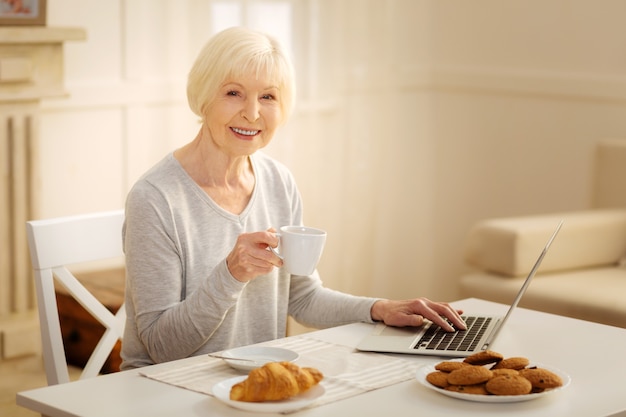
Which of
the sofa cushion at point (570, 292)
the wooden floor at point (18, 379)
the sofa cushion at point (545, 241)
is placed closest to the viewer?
the sofa cushion at point (570, 292)

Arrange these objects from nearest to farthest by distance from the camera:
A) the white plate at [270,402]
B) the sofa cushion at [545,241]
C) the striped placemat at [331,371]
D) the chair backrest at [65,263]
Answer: the white plate at [270,402] → the striped placemat at [331,371] → the chair backrest at [65,263] → the sofa cushion at [545,241]

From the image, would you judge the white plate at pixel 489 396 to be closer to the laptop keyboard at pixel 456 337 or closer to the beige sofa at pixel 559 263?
the laptop keyboard at pixel 456 337

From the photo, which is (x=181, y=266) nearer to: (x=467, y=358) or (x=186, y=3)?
(x=467, y=358)

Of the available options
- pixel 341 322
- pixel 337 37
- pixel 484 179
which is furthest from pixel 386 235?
pixel 341 322

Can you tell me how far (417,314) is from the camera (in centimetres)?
176

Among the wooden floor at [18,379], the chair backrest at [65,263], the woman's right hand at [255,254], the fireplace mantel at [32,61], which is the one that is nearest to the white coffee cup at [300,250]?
the woman's right hand at [255,254]

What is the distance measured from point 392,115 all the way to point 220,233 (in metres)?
2.54

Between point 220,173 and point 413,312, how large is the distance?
46 cm

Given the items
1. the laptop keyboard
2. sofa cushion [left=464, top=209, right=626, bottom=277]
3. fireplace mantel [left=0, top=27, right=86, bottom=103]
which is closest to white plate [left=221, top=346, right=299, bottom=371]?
the laptop keyboard

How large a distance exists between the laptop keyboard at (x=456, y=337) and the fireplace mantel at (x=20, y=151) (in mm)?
1974

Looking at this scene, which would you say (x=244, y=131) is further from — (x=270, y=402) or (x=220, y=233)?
(x=270, y=402)

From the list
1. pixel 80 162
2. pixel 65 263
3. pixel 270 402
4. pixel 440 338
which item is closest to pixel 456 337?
pixel 440 338

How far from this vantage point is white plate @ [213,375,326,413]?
126 cm

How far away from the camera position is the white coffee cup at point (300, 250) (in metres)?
1.50
